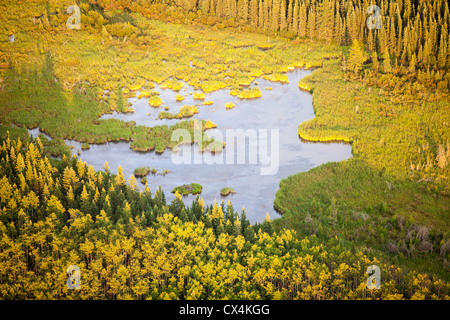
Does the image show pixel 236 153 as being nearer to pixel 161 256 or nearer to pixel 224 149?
pixel 224 149

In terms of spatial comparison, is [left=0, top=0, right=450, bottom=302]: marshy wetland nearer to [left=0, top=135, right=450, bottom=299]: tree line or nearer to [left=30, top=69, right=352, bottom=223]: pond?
[left=0, top=135, right=450, bottom=299]: tree line

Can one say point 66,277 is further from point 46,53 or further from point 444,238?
point 46,53

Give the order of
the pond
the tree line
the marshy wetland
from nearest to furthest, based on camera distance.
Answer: the tree line < the marshy wetland < the pond

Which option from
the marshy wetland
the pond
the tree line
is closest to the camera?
the tree line

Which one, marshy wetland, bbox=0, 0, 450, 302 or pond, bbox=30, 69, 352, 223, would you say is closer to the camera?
marshy wetland, bbox=0, 0, 450, 302

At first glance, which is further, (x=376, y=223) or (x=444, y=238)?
(x=376, y=223)

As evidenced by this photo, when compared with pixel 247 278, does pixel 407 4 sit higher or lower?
higher

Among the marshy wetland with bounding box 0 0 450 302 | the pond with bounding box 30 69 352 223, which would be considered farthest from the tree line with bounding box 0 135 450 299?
the pond with bounding box 30 69 352 223
